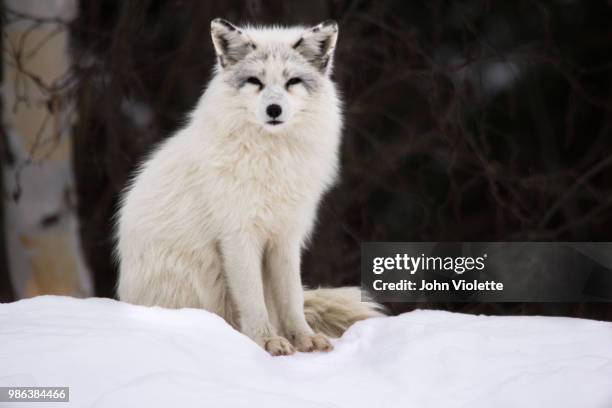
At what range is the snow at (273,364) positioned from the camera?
2.19 m

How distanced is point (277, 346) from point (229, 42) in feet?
4.10

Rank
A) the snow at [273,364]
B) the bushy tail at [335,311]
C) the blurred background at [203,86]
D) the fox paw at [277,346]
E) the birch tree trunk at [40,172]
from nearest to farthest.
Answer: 1. the snow at [273,364]
2. the fox paw at [277,346]
3. the bushy tail at [335,311]
4. the blurred background at [203,86]
5. the birch tree trunk at [40,172]

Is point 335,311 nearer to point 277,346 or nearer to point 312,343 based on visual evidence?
point 312,343

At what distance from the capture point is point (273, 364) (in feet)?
8.38

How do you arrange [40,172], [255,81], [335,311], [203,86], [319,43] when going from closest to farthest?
[255,81] < [319,43] < [335,311] < [40,172] < [203,86]

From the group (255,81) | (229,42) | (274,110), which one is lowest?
(274,110)

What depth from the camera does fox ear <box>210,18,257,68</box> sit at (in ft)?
9.96

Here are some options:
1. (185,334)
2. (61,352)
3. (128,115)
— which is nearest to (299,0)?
(128,115)

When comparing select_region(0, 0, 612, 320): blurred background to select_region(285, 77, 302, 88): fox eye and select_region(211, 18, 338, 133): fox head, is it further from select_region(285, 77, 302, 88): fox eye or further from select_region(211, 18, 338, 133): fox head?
select_region(285, 77, 302, 88): fox eye

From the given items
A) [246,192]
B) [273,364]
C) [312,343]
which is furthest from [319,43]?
[273,364]

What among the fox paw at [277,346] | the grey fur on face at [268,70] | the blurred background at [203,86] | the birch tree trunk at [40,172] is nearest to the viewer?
the fox paw at [277,346]

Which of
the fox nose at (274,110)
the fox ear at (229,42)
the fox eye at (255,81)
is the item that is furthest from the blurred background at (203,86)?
the fox nose at (274,110)

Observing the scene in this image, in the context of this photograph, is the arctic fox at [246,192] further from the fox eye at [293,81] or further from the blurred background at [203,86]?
the blurred background at [203,86]

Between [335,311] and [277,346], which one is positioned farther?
[335,311]
